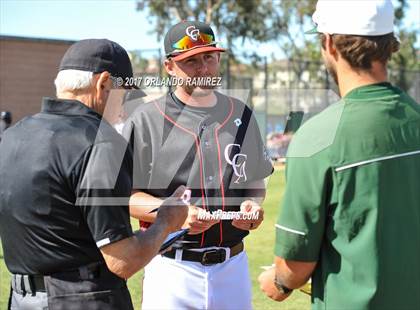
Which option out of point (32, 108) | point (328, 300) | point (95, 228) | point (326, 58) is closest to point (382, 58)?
point (326, 58)

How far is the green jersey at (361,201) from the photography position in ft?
7.91

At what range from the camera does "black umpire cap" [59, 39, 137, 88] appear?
305 centimetres

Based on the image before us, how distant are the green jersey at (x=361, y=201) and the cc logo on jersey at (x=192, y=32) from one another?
1844 mm

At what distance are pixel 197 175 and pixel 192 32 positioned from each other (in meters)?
0.94

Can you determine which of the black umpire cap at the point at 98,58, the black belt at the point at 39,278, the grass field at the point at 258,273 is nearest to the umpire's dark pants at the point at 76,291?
the black belt at the point at 39,278

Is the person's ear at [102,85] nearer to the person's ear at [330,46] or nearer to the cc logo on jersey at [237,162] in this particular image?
the person's ear at [330,46]

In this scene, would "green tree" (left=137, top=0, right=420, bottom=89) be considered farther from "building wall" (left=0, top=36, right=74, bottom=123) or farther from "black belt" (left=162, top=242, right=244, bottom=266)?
"black belt" (left=162, top=242, right=244, bottom=266)

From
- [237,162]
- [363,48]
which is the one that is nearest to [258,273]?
[237,162]

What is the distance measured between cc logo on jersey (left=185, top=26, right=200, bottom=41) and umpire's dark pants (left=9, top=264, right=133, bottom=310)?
178 cm

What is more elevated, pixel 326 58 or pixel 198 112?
pixel 326 58

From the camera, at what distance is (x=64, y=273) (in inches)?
116

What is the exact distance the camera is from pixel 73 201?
9.46 ft

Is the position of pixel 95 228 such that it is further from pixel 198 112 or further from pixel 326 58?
pixel 198 112

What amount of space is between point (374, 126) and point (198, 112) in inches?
72.9
